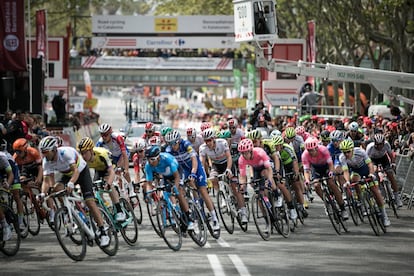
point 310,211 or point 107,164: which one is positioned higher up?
point 107,164

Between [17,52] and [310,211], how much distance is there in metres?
14.3

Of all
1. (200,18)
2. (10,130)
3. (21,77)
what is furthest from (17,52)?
(200,18)

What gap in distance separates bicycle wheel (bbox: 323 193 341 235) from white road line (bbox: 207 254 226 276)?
3701 millimetres

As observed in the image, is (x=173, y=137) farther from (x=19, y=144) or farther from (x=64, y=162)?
(x=64, y=162)

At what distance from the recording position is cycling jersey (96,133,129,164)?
21.9 metres

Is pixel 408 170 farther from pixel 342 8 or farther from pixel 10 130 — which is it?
pixel 342 8

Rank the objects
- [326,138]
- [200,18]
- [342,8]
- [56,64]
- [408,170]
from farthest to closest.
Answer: [200,18], [56,64], [342,8], [408,170], [326,138]

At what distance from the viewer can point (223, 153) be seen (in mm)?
21172

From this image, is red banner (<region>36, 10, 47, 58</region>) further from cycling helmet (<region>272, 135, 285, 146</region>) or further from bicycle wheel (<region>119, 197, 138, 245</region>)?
bicycle wheel (<region>119, 197, 138, 245</region>)

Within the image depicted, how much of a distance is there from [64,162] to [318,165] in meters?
5.74

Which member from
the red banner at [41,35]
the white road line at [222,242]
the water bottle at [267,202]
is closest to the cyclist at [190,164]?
the white road line at [222,242]

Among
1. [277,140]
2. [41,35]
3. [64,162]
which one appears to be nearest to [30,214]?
[64,162]

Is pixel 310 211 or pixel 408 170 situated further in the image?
pixel 408 170

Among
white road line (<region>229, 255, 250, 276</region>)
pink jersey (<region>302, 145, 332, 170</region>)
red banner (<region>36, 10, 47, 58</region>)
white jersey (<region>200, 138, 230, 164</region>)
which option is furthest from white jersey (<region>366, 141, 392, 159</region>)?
red banner (<region>36, 10, 47, 58</region>)
